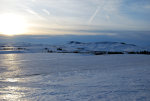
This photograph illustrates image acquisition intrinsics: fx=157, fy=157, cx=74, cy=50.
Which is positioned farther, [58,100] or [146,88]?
[146,88]

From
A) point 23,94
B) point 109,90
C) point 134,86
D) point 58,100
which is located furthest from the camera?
point 134,86

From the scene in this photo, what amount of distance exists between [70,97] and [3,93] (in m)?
1.81

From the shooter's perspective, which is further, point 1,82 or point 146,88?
point 1,82

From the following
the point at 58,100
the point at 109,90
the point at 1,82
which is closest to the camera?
the point at 58,100

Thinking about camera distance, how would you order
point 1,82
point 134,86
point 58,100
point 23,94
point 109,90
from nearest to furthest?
point 58,100 < point 23,94 < point 109,90 < point 134,86 < point 1,82

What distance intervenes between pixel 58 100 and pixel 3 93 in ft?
5.21

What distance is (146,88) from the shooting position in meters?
4.53

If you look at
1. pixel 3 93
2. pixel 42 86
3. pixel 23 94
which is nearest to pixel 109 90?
pixel 42 86

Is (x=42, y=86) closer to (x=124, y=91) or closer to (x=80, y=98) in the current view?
(x=80, y=98)

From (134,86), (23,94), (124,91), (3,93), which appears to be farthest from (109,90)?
(3,93)

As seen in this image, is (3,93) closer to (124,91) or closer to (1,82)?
(1,82)

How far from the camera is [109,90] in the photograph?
439 centimetres

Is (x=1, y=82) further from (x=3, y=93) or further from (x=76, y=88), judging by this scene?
(x=76, y=88)

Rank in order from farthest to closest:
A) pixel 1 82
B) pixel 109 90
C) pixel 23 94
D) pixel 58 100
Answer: pixel 1 82
pixel 109 90
pixel 23 94
pixel 58 100
